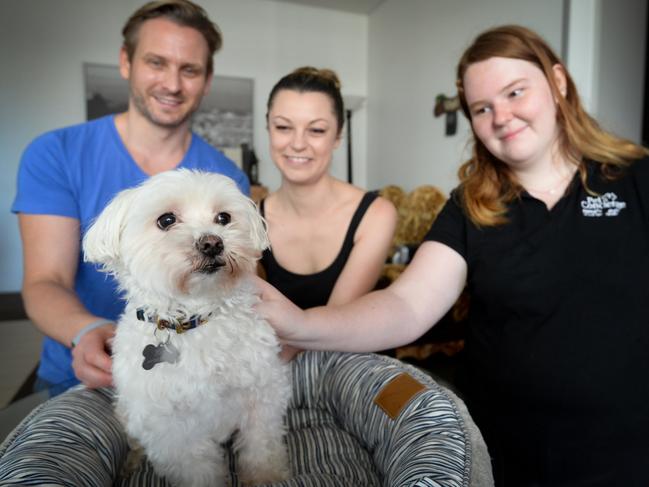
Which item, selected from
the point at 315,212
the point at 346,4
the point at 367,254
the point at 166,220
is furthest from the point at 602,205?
the point at 346,4

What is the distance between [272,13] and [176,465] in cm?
559

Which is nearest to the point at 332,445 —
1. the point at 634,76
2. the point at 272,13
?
the point at 634,76

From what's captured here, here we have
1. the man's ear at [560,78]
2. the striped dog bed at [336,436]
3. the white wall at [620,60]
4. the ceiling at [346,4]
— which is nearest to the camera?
the striped dog bed at [336,436]

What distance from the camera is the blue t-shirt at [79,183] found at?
128 cm

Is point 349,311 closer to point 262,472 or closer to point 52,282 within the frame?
point 262,472

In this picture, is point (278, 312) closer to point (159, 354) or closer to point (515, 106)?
point (159, 354)

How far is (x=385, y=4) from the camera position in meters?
5.39

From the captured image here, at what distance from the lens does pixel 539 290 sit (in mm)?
1056

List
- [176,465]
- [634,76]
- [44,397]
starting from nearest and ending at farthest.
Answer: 1. [176,465]
2. [44,397]
3. [634,76]

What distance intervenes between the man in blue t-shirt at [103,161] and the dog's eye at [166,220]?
0.41m

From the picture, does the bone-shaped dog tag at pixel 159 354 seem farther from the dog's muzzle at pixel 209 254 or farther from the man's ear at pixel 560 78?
the man's ear at pixel 560 78

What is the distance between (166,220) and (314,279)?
2.32 ft

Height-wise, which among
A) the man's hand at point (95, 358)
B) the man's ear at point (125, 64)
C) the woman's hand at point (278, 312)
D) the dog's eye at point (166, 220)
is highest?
the man's ear at point (125, 64)

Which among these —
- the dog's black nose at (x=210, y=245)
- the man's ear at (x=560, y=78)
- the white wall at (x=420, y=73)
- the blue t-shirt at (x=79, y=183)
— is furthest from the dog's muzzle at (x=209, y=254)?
the white wall at (x=420, y=73)
